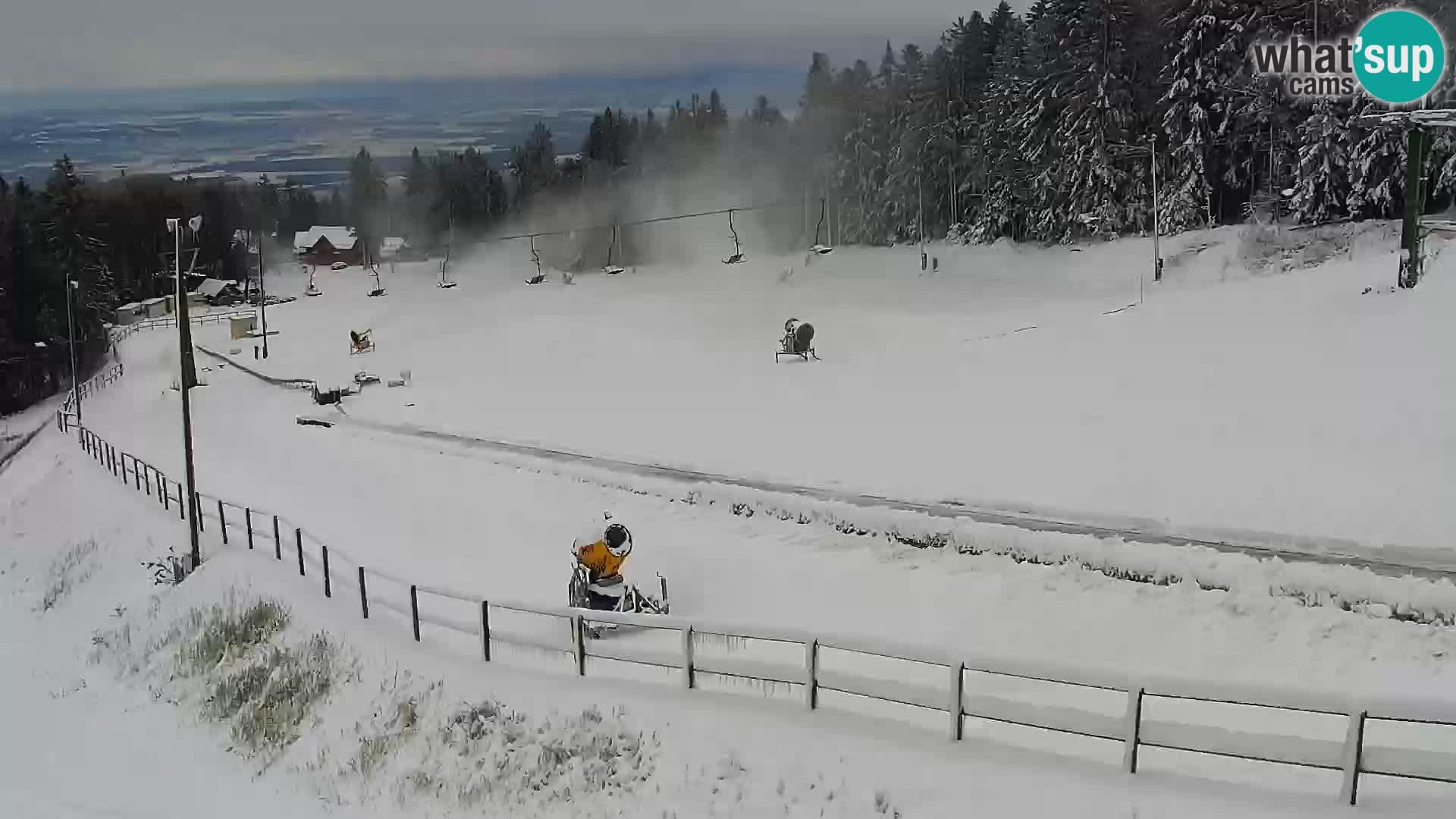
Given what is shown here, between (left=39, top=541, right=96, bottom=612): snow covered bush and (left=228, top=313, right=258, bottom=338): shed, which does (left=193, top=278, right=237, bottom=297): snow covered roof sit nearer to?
(left=228, top=313, right=258, bottom=338): shed

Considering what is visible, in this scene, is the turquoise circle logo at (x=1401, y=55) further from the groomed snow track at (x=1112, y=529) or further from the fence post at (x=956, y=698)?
the fence post at (x=956, y=698)

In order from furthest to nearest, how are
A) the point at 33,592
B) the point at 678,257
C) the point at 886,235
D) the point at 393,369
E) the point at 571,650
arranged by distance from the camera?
the point at 678,257
the point at 886,235
the point at 393,369
the point at 33,592
the point at 571,650

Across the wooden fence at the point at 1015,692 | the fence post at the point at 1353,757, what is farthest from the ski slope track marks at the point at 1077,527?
the fence post at the point at 1353,757

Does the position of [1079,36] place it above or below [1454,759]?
above

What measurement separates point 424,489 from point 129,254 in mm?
110552

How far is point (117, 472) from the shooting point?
4409 centimetres

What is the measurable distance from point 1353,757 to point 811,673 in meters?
6.02

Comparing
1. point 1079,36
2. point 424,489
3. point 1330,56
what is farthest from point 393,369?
point 1330,56

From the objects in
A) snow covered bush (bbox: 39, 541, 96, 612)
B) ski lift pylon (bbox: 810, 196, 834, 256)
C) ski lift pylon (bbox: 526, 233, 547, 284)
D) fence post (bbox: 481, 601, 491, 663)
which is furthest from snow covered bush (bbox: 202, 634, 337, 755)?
ski lift pylon (bbox: 526, 233, 547, 284)

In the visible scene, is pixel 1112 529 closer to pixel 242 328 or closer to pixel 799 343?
pixel 799 343

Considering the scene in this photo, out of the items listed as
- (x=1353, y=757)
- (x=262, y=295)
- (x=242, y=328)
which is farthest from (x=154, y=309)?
(x=1353, y=757)

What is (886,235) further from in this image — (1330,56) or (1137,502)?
(1137,502)

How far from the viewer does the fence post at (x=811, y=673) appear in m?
14.5

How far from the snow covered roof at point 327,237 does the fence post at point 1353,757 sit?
14492 centimetres
